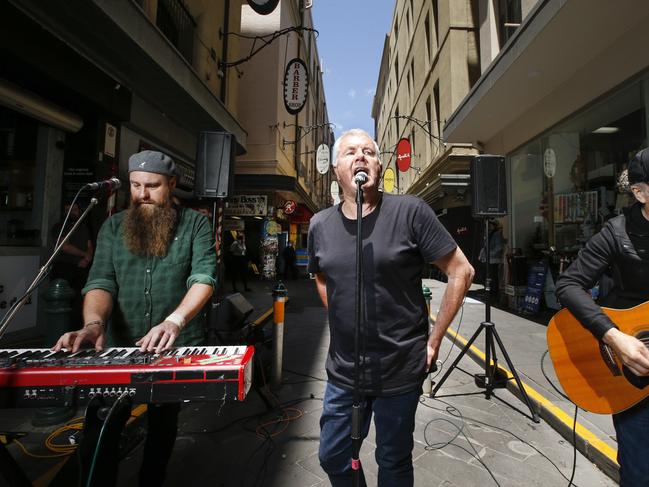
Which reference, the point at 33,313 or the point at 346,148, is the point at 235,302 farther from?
the point at 33,313

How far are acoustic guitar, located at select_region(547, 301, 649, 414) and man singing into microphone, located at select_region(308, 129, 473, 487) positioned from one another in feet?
2.59

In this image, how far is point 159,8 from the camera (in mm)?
7629

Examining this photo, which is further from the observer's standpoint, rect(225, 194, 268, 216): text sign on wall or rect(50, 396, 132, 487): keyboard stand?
rect(225, 194, 268, 216): text sign on wall

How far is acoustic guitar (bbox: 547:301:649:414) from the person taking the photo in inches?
62.5

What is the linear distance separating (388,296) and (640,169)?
1294 mm

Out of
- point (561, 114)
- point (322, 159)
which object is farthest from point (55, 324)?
point (322, 159)

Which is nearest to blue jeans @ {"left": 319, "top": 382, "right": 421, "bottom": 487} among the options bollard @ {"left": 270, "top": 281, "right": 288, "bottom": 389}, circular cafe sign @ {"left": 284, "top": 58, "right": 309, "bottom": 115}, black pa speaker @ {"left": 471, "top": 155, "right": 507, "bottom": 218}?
bollard @ {"left": 270, "top": 281, "right": 288, "bottom": 389}

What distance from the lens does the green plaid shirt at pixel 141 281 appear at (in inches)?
70.6

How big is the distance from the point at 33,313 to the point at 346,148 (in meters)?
5.55

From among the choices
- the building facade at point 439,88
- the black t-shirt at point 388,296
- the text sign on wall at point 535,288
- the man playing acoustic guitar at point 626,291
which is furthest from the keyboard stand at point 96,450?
the building facade at point 439,88

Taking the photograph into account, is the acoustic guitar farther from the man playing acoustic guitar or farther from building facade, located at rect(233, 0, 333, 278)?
building facade, located at rect(233, 0, 333, 278)

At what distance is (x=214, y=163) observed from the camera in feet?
15.7

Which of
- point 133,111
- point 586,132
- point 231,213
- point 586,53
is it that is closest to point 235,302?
point 133,111

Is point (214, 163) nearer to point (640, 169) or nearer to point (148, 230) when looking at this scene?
point (148, 230)
